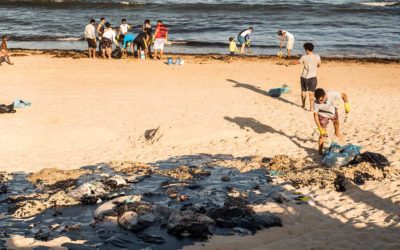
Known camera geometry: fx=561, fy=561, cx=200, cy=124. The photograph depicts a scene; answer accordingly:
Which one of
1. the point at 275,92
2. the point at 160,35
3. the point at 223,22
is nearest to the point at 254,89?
the point at 275,92

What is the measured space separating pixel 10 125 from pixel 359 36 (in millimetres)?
22442

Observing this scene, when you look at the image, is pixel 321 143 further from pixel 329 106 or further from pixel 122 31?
pixel 122 31

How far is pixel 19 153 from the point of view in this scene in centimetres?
1277

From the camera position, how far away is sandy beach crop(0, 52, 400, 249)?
28.4 ft

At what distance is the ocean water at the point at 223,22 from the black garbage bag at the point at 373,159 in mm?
16122

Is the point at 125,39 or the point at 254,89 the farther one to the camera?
the point at 125,39

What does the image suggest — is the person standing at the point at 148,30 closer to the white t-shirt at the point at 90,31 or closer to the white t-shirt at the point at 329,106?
the white t-shirt at the point at 90,31

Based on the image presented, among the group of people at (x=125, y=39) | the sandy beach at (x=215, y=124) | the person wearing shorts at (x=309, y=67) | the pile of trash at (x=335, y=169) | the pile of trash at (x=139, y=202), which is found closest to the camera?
the pile of trash at (x=139, y=202)

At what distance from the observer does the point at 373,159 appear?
35.2 ft

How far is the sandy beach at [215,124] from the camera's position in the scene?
8.65 m

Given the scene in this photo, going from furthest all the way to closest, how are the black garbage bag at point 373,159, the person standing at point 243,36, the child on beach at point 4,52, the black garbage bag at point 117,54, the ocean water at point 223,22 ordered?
the ocean water at point 223,22
the person standing at point 243,36
the black garbage bag at point 117,54
the child on beach at point 4,52
the black garbage bag at point 373,159

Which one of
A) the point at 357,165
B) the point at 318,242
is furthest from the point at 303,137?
the point at 318,242

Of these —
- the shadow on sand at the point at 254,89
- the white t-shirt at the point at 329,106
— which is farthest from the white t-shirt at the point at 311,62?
the white t-shirt at the point at 329,106

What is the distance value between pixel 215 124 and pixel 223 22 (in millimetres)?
23147
